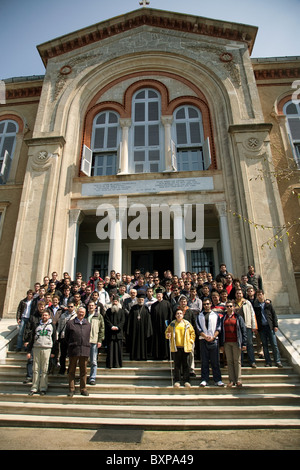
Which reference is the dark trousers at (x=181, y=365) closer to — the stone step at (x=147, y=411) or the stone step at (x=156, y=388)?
the stone step at (x=156, y=388)

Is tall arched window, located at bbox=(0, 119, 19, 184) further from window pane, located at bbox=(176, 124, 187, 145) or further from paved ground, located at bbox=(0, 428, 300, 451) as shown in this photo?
paved ground, located at bbox=(0, 428, 300, 451)

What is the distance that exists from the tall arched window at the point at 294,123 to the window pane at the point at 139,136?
22.6ft

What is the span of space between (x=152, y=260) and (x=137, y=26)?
1257 centimetres

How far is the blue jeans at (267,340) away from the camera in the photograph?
6.57m

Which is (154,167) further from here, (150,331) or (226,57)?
(150,331)

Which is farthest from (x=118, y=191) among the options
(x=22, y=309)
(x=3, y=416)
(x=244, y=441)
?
(x=244, y=441)

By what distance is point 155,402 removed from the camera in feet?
18.3

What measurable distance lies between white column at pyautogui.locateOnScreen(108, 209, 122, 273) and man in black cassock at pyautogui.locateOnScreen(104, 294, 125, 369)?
14.7 ft

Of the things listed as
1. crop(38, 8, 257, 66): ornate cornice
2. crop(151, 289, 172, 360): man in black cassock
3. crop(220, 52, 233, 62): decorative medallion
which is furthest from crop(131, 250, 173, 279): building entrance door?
crop(38, 8, 257, 66): ornate cornice

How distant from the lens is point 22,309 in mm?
8141

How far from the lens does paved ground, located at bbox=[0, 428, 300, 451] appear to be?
409 cm

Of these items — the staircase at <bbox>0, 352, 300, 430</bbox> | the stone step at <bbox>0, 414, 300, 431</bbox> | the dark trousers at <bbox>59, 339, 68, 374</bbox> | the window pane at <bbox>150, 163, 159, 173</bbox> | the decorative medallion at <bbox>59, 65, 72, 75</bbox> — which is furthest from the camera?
the decorative medallion at <bbox>59, 65, 72, 75</bbox>

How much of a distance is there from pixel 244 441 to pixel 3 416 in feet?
13.3

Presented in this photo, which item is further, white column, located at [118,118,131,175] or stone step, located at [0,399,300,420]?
white column, located at [118,118,131,175]
